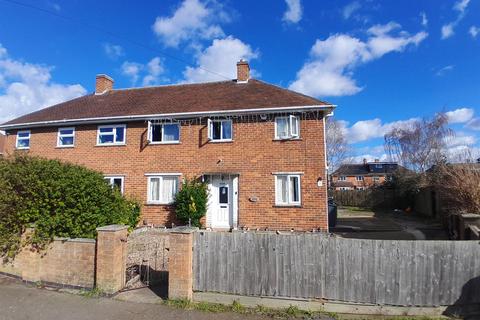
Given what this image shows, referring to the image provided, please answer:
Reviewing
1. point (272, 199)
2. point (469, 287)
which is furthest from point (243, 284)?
point (272, 199)

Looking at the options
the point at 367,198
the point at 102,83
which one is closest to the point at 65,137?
the point at 102,83

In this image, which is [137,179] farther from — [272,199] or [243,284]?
[243,284]

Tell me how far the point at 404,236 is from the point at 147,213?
10.6 m

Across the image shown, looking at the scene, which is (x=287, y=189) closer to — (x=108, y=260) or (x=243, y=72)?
(x=243, y=72)

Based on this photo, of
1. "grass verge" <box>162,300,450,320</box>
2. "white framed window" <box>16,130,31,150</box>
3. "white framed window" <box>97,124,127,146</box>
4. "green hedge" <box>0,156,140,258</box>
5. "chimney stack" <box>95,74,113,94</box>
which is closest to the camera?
"grass verge" <box>162,300,450,320</box>

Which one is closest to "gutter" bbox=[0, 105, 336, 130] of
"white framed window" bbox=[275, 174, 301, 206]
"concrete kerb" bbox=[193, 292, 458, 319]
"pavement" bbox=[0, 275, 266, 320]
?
"white framed window" bbox=[275, 174, 301, 206]

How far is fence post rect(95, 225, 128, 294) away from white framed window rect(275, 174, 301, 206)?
313 inches

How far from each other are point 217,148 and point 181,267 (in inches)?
337

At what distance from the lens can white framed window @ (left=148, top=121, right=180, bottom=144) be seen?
1491 centimetres

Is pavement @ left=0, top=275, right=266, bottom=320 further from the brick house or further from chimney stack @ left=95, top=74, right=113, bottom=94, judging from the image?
chimney stack @ left=95, top=74, right=113, bottom=94

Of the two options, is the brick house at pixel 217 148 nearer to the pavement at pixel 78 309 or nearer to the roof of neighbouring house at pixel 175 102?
the roof of neighbouring house at pixel 175 102

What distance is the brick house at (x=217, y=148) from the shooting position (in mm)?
13406

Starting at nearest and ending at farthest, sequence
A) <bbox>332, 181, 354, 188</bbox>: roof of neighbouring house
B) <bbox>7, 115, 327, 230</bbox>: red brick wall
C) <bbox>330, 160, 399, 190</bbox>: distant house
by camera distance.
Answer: <bbox>7, 115, 327, 230</bbox>: red brick wall → <bbox>332, 181, 354, 188</bbox>: roof of neighbouring house → <bbox>330, 160, 399, 190</bbox>: distant house

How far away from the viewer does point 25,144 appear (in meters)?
17.1
